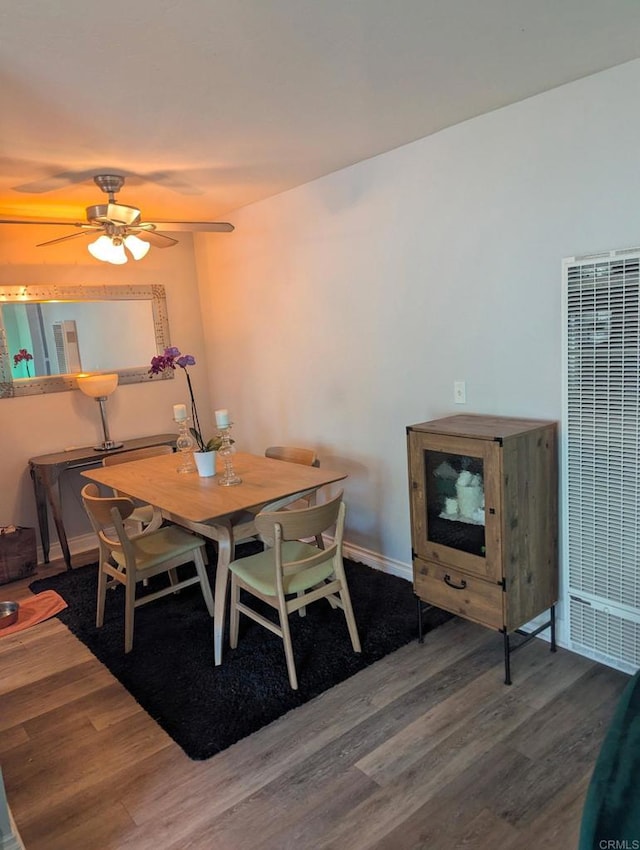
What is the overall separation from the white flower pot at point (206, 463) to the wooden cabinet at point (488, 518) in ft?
3.51

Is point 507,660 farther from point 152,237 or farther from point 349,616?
point 152,237

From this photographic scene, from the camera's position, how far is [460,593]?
2443 mm

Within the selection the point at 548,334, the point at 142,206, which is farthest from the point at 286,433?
the point at 548,334

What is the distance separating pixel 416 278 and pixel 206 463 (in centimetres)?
146

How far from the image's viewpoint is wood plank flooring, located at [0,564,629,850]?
1725mm

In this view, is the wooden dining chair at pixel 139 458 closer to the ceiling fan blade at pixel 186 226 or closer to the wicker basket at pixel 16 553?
the wicker basket at pixel 16 553

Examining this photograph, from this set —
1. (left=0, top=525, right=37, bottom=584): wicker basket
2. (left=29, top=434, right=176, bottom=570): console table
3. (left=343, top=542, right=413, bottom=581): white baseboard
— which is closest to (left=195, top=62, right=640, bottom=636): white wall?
(left=343, top=542, right=413, bottom=581): white baseboard

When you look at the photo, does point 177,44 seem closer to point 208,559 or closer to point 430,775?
point 430,775

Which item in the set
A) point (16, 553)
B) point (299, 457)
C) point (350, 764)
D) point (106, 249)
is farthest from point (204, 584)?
point (106, 249)

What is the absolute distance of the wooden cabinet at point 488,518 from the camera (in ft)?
7.39

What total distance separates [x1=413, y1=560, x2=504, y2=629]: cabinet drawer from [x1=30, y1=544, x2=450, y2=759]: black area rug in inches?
11.4

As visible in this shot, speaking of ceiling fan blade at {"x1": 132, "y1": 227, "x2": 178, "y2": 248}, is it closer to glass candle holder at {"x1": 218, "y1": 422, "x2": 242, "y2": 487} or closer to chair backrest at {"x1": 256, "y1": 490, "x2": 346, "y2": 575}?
glass candle holder at {"x1": 218, "y1": 422, "x2": 242, "y2": 487}

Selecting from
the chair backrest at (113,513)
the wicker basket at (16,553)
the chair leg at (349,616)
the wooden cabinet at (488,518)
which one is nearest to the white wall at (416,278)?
the wooden cabinet at (488,518)

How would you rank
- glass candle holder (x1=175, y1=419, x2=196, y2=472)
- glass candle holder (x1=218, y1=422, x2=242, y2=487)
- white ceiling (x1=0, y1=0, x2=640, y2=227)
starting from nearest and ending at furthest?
white ceiling (x1=0, y1=0, x2=640, y2=227) → glass candle holder (x1=218, y1=422, x2=242, y2=487) → glass candle holder (x1=175, y1=419, x2=196, y2=472)
